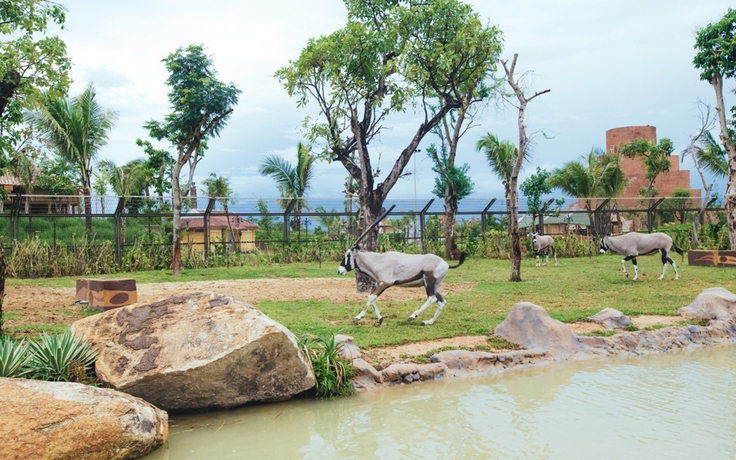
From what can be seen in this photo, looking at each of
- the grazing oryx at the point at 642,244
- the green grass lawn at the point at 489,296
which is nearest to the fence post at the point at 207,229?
A: the green grass lawn at the point at 489,296

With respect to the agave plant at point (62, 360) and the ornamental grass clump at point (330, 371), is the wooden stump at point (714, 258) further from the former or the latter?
the agave plant at point (62, 360)

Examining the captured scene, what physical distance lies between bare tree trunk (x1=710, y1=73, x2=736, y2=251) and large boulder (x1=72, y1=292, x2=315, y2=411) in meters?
19.6

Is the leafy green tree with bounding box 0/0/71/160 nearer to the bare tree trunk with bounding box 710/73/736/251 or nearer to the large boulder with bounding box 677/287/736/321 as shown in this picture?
the large boulder with bounding box 677/287/736/321

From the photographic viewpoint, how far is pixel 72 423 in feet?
16.6

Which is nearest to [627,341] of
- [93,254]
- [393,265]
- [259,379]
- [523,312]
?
[523,312]

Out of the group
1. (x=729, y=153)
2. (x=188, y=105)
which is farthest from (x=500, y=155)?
(x=188, y=105)

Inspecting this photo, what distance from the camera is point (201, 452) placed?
18.1 ft

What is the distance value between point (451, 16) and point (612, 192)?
25.4 meters

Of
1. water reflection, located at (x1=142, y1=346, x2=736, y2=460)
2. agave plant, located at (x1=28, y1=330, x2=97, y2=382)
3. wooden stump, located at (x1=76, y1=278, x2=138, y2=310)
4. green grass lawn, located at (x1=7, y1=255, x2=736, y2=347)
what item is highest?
wooden stump, located at (x1=76, y1=278, x2=138, y2=310)

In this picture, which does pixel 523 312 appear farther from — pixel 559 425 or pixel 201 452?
pixel 201 452

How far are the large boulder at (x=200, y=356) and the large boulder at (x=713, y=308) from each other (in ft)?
23.8

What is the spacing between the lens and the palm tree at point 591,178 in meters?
35.0

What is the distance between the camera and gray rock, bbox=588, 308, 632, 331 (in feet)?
32.1

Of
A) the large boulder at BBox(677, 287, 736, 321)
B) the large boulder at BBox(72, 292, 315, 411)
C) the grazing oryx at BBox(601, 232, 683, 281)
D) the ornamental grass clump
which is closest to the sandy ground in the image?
the large boulder at BBox(677, 287, 736, 321)
